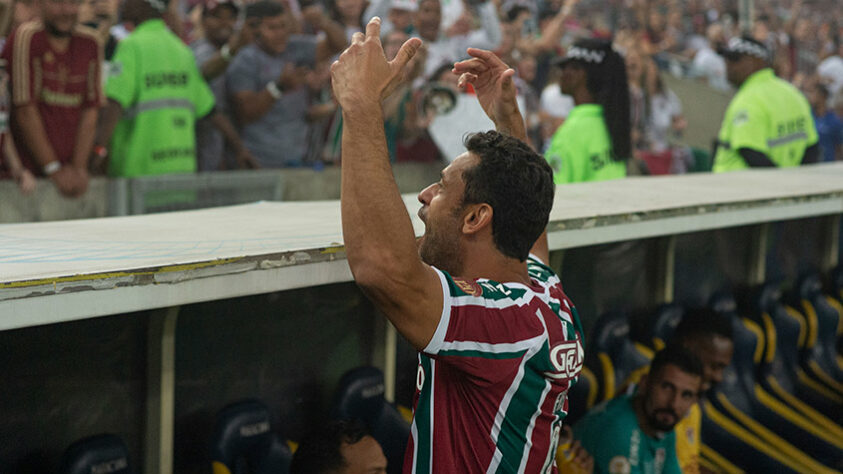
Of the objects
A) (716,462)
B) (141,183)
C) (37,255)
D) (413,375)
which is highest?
(37,255)

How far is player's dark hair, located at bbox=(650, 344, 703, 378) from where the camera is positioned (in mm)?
2730

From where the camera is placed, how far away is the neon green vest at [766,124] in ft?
14.8

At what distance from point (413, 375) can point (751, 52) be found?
2884 mm

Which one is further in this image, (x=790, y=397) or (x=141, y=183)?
(x=141, y=183)

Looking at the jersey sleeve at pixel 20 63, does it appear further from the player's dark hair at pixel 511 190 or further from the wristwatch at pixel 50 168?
the player's dark hair at pixel 511 190

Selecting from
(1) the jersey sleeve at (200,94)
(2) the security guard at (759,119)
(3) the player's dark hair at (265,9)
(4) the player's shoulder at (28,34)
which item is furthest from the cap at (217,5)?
(2) the security guard at (759,119)

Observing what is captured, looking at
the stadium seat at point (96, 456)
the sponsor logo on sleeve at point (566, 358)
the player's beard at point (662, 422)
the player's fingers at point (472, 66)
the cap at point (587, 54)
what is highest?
the cap at point (587, 54)

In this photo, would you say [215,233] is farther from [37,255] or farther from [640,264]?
[640,264]

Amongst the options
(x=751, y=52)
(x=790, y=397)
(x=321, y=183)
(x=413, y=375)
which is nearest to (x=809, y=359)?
(x=790, y=397)

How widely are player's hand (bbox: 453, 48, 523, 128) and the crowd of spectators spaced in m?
2.63

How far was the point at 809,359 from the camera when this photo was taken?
4.17 metres

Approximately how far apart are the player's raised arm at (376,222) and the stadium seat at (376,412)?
0.89m

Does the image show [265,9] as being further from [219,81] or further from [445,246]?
[445,246]

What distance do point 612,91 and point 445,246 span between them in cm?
224
